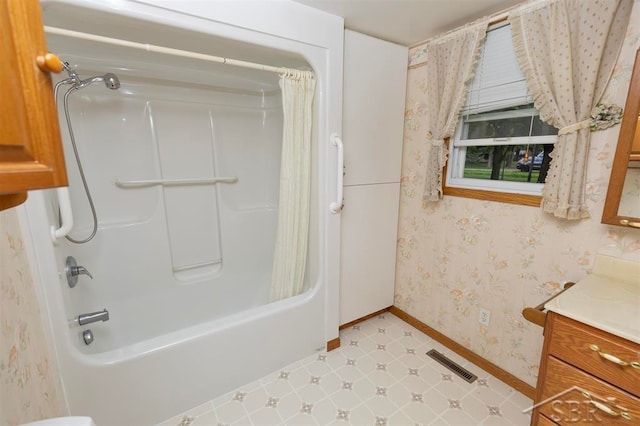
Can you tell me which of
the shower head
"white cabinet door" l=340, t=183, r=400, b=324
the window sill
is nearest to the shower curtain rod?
the shower head

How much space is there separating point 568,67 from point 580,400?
54.2 inches

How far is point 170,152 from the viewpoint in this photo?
2.08m

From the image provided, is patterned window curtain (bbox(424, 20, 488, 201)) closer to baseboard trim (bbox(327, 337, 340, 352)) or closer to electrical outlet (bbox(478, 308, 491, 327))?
electrical outlet (bbox(478, 308, 491, 327))

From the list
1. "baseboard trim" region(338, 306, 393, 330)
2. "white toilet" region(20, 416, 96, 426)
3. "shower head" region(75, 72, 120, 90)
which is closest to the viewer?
"white toilet" region(20, 416, 96, 426)

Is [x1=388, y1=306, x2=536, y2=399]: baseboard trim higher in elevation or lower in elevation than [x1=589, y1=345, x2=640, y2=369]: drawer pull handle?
lower

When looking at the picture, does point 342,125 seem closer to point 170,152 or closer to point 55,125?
point 170,152

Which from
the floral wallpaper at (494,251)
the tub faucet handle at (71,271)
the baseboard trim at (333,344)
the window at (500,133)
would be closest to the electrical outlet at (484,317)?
the floral wallpaper at (494,251)

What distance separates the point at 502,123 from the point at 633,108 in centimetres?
60

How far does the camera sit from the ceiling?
1477mm

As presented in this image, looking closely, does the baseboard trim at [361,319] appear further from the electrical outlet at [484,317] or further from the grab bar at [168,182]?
the grab bar at [168,182]

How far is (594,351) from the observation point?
94cm

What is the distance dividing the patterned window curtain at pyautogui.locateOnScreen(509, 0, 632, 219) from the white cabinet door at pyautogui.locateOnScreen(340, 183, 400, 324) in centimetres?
99

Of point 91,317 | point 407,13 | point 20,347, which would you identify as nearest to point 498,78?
point 407,13

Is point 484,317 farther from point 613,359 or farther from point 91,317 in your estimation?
point 91,317
